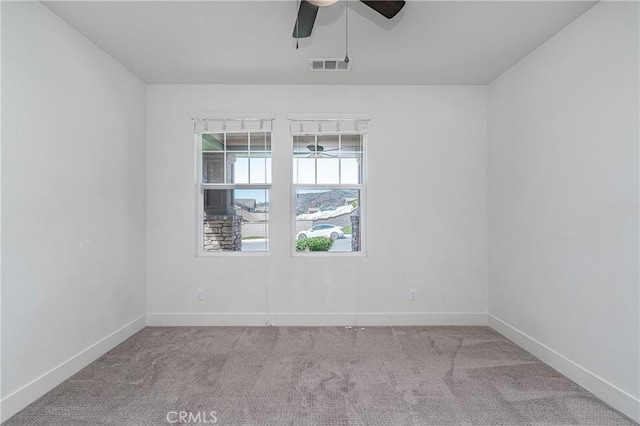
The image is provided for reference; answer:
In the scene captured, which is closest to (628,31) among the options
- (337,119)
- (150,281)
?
(337,119)

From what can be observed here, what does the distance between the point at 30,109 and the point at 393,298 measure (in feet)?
11.2

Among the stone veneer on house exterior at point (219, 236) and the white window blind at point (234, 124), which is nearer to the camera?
the white window blind at point (234, 124)

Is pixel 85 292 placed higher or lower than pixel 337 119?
lower

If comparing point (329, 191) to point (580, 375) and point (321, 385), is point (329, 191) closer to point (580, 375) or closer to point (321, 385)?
point (321, 385)

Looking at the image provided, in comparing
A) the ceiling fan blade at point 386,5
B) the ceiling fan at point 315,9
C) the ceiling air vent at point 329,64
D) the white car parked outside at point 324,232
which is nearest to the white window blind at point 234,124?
the ceiling air vent at point 329,64

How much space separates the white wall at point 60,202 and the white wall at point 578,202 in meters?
3.66

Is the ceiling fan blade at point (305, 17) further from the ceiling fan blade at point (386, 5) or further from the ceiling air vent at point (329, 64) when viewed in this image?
the ceiling air vent at point (329, 64)

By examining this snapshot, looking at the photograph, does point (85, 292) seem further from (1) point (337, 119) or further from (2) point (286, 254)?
(1) point (337, 119)

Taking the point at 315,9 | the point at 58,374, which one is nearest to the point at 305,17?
the point at 315,9

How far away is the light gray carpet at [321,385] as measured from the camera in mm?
1982

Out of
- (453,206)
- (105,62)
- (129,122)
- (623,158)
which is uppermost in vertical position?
(105,62)

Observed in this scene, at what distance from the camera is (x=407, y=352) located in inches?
113

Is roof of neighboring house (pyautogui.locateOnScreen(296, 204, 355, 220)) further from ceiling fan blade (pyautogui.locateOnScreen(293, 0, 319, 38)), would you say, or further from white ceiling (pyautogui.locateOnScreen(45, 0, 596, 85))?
ceiling fan blade (pyautogui.locateOnScreen(293, 0, 319, 38))

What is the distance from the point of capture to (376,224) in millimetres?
3566
